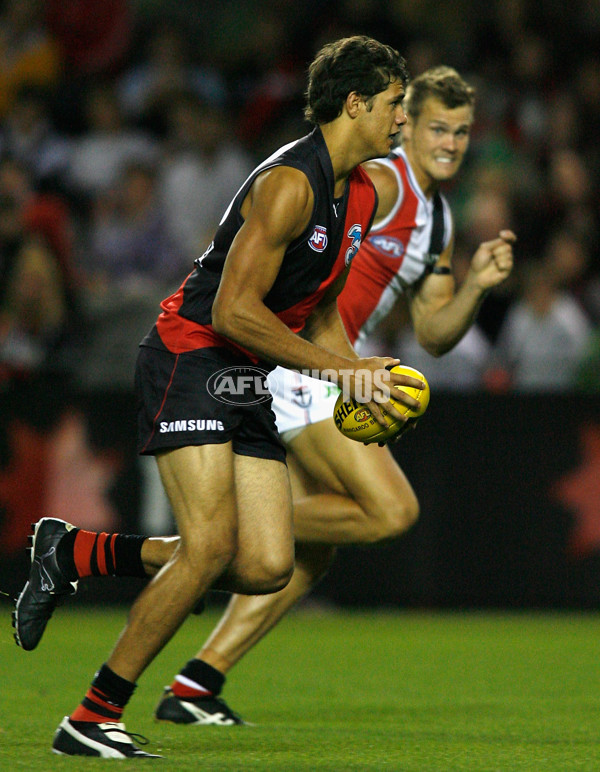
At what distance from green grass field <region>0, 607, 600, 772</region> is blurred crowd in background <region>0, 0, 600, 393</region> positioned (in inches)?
71.3

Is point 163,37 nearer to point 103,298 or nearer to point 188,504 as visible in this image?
point 103,298

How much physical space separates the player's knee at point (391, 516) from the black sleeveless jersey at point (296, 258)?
120 cm

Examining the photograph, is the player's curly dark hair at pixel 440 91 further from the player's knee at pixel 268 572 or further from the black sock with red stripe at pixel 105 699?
the black sock with red stripe at pixel 105 699

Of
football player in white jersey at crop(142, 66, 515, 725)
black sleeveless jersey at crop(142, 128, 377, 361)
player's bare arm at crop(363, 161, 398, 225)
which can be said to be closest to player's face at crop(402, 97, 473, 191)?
football player in white jersey at crop(142, 66, 515, 725)

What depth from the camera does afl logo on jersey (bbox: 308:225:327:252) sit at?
13.9 ft

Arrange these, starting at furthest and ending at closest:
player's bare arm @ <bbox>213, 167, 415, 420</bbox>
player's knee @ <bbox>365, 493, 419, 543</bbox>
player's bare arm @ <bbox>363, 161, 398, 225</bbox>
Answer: player's bare arm @ <bbox>363, 161, 398, 225</bbox>, player's knee @ <bbox>365, 493, 419, 543</bbox>, player's bare arm @ <bbox>213, 167, 415, 420</bbox>

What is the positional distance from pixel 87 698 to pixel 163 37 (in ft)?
30.5

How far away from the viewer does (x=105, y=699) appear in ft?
13.5

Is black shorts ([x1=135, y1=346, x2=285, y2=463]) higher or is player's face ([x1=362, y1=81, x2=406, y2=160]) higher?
player's face ([x1=362, y1=81, x2=406, y2=160])

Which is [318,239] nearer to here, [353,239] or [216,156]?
[353,239]

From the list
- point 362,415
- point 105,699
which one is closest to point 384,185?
point 362,415

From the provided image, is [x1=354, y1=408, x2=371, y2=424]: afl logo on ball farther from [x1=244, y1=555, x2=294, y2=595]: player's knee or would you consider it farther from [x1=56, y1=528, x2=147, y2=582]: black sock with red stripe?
[x1=56, y1=528, x2=147, y2=582]: black sock with red stripe

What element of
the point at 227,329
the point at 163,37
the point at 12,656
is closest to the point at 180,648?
the point at 12,656

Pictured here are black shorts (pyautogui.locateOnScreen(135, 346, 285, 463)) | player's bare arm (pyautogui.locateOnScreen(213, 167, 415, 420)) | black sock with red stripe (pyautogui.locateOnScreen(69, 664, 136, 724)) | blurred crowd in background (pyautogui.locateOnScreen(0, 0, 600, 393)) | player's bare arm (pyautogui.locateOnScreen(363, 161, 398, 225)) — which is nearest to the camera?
player's bare arm (pyautogui.locateOnScreen(213, 167, 415, 420))
